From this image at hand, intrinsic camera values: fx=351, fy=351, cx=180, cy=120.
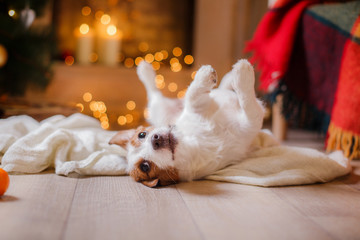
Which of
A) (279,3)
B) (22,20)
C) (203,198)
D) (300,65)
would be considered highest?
(279,3)

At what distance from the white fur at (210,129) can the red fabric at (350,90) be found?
1.80ft

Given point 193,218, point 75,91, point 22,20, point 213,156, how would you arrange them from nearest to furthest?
point 193,218 → point 213,156 → point 22,20 → point 75,91

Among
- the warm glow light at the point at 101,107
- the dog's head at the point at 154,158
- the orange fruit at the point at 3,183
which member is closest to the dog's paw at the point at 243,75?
the dog's head at the point at 154,158

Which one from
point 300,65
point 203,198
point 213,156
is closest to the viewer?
point 203,198

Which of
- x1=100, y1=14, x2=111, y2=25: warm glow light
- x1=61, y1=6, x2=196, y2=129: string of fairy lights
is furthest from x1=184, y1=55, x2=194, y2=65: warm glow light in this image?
x1=100, y1=14, x2=111, y2=25: warm glow light

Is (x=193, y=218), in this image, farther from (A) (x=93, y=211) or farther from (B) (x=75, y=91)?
(B) (x=75, y=91)

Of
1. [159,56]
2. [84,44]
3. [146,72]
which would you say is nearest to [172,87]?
[159,56]

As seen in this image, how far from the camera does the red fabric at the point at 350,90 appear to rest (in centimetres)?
156

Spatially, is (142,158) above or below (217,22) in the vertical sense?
below

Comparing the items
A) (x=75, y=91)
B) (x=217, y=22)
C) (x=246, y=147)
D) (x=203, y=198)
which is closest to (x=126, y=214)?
(x=203, y=198)

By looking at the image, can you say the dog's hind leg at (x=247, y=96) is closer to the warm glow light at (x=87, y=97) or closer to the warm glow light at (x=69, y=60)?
the warm glow light at (x=87, y=97)

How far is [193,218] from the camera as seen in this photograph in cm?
90

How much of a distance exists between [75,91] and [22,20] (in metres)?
1.35

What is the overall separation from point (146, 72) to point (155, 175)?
0.72 metres
